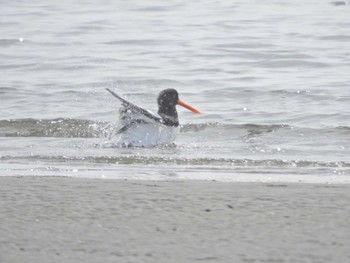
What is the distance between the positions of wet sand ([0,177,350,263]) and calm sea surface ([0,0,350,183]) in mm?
1154

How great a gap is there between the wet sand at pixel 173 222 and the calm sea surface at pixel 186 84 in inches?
45.4

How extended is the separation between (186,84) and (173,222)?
10.5 metres

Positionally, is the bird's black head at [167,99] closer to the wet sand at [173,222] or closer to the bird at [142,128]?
the bird at [142,128]

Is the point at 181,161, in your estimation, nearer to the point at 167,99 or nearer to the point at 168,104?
the point at 168,104

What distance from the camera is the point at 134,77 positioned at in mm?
17156

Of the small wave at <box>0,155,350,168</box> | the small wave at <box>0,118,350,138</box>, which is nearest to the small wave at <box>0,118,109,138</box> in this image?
the small wave at <box>0,118,350,138</box>

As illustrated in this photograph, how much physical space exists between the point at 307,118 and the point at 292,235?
762 centimetres

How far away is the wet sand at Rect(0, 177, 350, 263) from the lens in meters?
5.55

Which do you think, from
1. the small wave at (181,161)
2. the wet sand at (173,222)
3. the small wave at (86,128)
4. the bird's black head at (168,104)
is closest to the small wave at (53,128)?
the small wave at (86,128)

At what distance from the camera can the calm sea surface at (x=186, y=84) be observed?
9.99 m

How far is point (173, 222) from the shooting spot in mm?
6148

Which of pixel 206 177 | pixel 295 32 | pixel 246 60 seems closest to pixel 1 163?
pixel 206 177

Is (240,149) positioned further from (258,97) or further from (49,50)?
(49,50)

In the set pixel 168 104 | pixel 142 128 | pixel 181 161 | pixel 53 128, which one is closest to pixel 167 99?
pixel 168 104
